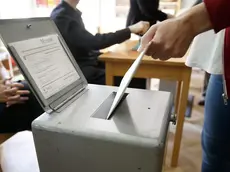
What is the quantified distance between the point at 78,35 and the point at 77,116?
999 millimetres

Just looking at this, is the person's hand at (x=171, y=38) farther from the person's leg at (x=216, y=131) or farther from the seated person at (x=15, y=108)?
the seated person at (x=15, y=108)

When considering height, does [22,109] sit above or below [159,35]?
below

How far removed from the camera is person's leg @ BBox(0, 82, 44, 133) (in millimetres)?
960

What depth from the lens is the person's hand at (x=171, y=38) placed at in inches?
17.7

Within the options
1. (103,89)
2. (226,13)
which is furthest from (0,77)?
(226,13)

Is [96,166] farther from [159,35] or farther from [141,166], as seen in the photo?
[159,35]

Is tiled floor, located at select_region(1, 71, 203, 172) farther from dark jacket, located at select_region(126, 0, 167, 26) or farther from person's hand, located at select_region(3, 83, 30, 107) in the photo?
dark jacket, located at select_region(126, 0, 167, 26)

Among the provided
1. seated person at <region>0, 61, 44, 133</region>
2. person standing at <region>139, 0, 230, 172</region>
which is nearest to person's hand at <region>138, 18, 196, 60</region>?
person standing at <region>139, 0, 230, 172</region>

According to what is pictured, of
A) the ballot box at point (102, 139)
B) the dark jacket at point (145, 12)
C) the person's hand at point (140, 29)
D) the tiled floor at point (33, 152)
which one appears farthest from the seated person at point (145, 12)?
the ballot box at point (102, 139)

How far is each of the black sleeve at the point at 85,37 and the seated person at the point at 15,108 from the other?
0.53 metres

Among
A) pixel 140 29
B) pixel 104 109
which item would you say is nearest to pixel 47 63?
pixel 104 109

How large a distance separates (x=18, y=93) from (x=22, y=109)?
7cm

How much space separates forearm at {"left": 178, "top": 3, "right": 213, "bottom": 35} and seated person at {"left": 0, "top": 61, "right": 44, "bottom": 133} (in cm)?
73

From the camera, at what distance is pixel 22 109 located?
38.7 inches
